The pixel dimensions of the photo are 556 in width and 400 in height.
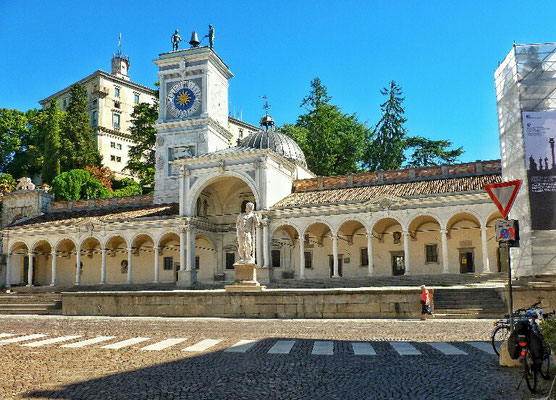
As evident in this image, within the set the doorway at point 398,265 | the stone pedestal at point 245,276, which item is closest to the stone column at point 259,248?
the doorway at point 398,265

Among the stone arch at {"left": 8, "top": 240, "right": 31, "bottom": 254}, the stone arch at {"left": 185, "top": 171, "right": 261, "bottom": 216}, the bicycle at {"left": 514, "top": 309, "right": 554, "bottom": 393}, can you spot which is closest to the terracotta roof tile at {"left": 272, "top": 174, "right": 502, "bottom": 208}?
the stone arch at {"left": 185, "top": 171, "right": 261, "bottom": 216}

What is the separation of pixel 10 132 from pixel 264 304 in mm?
62771

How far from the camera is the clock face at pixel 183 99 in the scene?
42.8 metres

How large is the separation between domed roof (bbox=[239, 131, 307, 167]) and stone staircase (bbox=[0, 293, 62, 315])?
19.9 m

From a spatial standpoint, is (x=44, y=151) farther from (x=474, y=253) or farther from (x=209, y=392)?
(x=209, y=392)

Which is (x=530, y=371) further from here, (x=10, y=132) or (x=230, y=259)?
(x=10, y=132)

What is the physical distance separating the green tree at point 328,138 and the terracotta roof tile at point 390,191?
56.7 ft

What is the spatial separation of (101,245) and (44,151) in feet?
93.0

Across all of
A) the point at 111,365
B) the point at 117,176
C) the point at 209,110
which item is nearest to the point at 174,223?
the point at 209,110

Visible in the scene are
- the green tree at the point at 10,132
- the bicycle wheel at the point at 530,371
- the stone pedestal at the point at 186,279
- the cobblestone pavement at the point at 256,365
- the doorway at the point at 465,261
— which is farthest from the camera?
the green tree at the point at 10,132

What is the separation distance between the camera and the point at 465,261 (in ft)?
109

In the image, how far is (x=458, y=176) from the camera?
35.1m

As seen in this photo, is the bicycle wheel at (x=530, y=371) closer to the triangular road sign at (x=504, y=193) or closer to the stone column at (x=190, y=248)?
the triangular road sign at (x=504, y=193)

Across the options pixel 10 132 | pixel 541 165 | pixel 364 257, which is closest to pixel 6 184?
pixel 10 132
